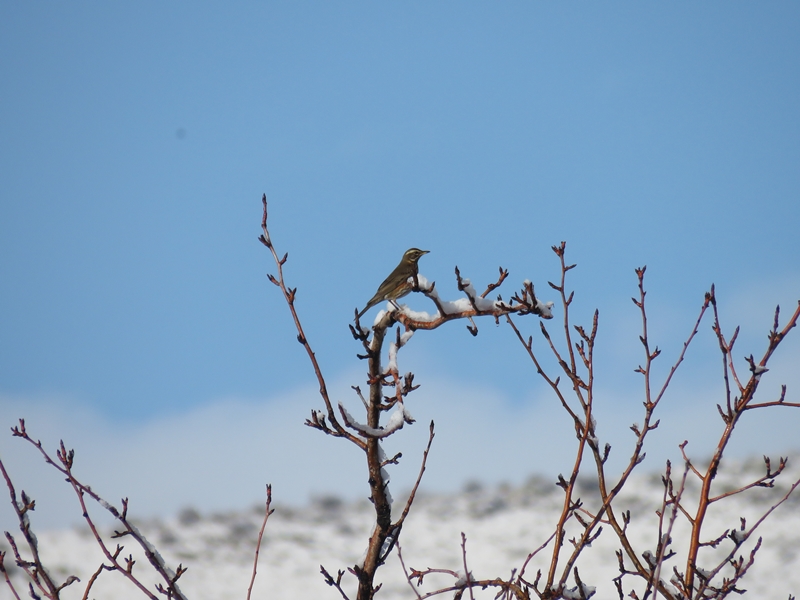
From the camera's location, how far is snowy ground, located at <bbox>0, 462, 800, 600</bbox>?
22.3 metres

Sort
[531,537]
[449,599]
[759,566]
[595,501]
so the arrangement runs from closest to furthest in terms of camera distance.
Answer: [449,599] → [759,566] → [531,537] → [595,501]

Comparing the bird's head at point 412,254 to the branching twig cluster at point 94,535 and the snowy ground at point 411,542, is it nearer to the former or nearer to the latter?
the branching twig cluster at point 94,535

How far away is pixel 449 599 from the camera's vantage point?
20656 mm

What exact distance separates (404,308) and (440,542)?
24.0m

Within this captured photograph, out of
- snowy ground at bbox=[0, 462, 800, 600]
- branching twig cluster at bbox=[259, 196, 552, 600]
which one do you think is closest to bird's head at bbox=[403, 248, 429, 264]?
branching twig cluster at bbox=[259, 196, 552, 600]

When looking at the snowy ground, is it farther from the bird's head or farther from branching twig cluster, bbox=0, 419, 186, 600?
branching twig cluster, bbox=0, 419, 186, 600

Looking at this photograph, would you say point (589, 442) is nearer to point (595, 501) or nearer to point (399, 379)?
point (399, 379)

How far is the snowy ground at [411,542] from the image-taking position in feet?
73.3

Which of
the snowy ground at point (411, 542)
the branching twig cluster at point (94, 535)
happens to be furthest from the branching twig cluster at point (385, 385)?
the snowy ground at point (411, 542)

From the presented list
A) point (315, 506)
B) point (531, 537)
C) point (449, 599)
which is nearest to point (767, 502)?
point (531, 537)

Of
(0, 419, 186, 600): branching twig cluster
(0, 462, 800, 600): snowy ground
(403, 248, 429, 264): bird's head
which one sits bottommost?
(0, 419, 186, 600): branching twig cluster

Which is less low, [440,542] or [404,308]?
[440,542]

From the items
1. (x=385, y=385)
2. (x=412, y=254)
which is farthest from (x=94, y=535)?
(x=412, y=254)

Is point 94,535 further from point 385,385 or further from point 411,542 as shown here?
point 411,542
